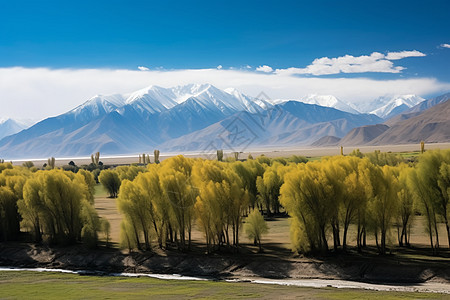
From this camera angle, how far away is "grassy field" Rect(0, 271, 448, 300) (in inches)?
1357

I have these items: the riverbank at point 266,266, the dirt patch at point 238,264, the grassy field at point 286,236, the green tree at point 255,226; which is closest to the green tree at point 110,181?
the grassy field at point 286,236

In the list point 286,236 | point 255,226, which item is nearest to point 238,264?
point 255,226

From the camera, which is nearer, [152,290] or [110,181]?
[152,290]

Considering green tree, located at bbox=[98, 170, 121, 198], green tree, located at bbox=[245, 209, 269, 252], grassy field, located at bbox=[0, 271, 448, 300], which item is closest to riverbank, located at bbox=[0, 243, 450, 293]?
green tree, located at bbox=[245, 209, 269, 252]

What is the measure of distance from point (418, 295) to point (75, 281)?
1207 inches

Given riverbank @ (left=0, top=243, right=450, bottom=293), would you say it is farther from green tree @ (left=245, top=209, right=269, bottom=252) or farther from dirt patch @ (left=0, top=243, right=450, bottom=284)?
green tree @ (left=245, top=209, right=269, bottom=252)

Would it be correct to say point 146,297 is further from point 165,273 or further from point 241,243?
point 241,243

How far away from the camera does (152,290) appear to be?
38.5 m

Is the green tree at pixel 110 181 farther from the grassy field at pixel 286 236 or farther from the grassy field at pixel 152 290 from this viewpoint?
the grassy field at pixel 152 290

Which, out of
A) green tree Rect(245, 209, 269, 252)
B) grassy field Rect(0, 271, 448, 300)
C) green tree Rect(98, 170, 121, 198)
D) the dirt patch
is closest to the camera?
grassy field Rect(0, 271, 448, 300)

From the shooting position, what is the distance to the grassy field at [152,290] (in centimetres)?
3447

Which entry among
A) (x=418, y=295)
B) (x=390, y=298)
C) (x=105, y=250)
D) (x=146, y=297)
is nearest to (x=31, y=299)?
(x=146, y=297)

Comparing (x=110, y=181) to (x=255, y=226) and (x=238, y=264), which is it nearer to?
(x=255, y=226)

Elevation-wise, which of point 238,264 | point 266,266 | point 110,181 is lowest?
point 266,266
